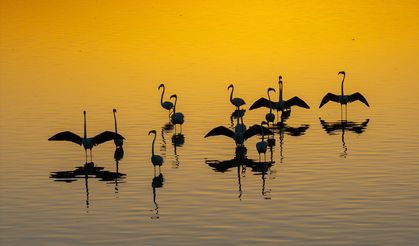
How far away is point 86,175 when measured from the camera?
30047mm

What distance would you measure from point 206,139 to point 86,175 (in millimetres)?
6890

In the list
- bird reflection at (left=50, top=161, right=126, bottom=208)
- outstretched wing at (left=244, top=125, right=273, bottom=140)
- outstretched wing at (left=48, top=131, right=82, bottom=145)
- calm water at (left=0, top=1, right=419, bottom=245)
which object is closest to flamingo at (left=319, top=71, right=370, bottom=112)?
calm water at (left=0, top=1, right=419, bottom=245)

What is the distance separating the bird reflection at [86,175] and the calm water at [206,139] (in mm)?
55

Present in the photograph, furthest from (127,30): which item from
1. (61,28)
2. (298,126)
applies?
(298,126)

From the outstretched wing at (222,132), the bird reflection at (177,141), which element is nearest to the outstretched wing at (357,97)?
the bird reflection at (177,141)

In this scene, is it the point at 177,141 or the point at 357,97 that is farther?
the point at 357,97

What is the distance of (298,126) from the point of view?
129ft

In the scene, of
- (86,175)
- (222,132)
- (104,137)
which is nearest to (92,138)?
(104,137)

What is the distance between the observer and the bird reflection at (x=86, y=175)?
96.5 ft

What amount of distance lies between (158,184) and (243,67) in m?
28.3

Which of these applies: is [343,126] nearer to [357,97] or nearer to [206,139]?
[357,97]

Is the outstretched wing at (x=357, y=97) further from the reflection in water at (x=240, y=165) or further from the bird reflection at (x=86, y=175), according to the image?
the bird reflection at (x=86, y=175)

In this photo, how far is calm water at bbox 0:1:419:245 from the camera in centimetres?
2383

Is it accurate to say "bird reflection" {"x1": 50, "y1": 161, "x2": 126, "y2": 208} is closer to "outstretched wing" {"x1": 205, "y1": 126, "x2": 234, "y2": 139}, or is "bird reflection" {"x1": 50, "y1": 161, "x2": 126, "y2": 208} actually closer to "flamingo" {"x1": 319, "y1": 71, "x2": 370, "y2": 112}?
"outstretched wing" {"x1": 205, "y1": 126, "x2": 234, "y2": 139}
